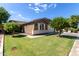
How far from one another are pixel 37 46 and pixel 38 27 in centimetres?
26

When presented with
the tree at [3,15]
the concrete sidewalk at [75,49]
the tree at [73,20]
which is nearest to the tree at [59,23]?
the tree at [73,20]

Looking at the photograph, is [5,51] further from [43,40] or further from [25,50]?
[43,40]

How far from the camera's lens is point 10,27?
10.0 ft

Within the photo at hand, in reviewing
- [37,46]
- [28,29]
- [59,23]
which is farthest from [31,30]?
[59,23]

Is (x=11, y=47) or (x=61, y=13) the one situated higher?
(x=61, y=13)

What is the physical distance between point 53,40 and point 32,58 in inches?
14.8

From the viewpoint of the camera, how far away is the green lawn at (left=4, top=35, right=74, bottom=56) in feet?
9.99

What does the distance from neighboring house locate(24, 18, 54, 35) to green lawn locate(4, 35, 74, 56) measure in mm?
91

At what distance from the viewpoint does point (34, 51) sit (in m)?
3.04

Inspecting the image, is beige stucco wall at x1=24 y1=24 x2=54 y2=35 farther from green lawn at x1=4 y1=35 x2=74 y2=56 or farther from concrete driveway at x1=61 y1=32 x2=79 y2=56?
concrete driveway at x1=61 y1=32 x2=79 y2=56

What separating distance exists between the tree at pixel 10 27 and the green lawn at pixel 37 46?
82mm

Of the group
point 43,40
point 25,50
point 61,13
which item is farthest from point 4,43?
point 61,13

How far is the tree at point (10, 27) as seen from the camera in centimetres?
306

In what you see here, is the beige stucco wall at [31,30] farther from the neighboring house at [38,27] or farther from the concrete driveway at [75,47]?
the concrete driveway at [75,47]
